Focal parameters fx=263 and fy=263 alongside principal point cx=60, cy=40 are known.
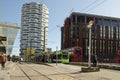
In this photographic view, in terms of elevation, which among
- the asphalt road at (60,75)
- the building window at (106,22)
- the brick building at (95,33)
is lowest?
the asphalt road at (60,75)

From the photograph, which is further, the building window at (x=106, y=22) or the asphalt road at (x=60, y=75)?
the building window at (x=106, y=22)

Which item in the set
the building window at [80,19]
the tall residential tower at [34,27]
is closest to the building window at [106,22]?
the building window at [80,19]

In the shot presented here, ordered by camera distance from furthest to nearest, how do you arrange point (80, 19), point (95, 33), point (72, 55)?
point (95, 33)
point (80, 19)
point (72, 55)

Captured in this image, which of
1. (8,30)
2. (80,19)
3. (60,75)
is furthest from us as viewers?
(80,19)

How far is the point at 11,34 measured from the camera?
67562 millimetres

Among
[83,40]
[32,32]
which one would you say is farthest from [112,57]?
[32,32]

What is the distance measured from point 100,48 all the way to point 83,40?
36.1 ft

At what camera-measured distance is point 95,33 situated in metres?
129

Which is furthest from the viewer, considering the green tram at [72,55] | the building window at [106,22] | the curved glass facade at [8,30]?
the building window at [106,22]

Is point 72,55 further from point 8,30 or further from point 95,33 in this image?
point 95,33

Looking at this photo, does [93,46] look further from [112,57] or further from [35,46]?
[112,57]

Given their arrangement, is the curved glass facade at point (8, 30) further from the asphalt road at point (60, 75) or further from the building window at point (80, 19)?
the building window at point (80, 19)

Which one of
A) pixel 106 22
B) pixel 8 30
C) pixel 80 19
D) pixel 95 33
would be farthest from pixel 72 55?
pixel 106 22

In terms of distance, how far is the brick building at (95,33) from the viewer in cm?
12419
